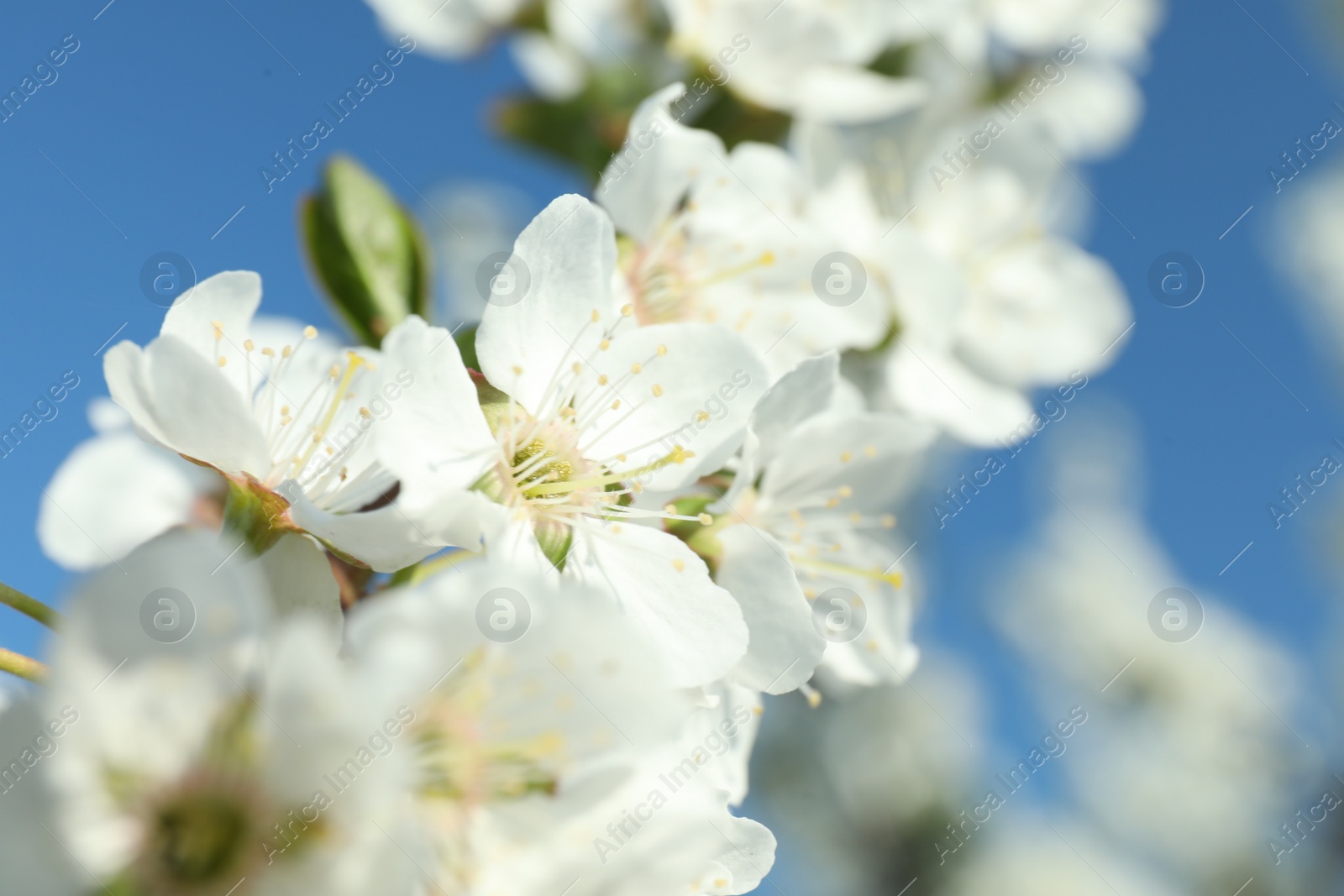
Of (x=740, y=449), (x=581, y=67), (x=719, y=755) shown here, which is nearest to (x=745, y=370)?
(x=740, y=449)

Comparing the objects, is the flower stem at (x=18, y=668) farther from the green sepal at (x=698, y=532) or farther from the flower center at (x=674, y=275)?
the flower center at (x=674, y=275)

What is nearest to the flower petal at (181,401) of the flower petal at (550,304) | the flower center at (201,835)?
the flower petal at (550,304)

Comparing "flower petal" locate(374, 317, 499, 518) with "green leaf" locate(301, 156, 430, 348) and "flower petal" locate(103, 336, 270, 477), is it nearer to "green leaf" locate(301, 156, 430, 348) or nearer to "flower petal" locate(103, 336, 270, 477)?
"flower petal" locate(103, 336, 270, 477)

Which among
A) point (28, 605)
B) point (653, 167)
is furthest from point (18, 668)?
point (653, 167)

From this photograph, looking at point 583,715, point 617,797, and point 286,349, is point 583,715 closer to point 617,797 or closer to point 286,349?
point 617,797

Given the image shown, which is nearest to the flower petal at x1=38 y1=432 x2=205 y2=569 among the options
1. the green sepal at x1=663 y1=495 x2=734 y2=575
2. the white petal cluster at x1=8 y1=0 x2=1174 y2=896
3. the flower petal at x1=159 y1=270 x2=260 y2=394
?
the white petal cluster at x1=8 y1=0 x2=1174 y2=896

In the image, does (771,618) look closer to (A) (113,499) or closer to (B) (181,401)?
(B) (181,401)

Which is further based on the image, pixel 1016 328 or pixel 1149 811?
pixel 1149 811
